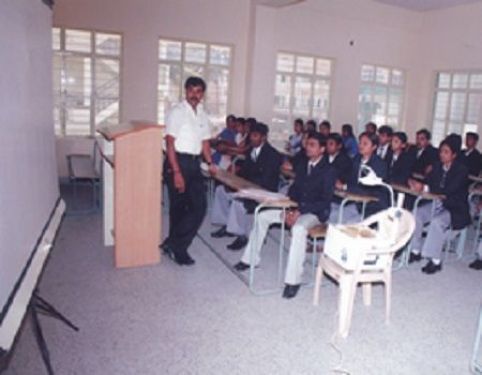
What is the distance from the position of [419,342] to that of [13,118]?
→ 2558 mm

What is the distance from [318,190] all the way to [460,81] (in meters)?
7.33

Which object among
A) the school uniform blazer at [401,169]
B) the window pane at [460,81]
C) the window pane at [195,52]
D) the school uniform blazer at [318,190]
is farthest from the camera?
the window pane at [460,81]

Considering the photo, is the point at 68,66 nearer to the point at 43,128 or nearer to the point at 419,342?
the point at 43,128

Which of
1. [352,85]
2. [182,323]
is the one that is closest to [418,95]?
[352,85]

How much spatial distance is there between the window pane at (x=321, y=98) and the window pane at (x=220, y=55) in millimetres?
1997

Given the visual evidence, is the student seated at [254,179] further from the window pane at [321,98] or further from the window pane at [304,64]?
the window pane at [321,98]

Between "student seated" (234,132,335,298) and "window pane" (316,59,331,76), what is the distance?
5675 millimetres

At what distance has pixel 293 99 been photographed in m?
8.88

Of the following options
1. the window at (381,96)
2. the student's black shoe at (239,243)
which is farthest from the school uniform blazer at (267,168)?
the window at (381,96)

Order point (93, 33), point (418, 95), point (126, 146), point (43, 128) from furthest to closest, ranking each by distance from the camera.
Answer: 1. point (418, 95)
2. point (93, 33)
3. point (126, 146)
4. point (43, 128)

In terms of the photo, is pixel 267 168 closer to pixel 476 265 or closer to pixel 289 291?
pixel 289 291

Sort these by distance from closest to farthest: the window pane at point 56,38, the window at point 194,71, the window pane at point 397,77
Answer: the window pane at point 56,38 < the window at point 194,71 < the window pane at point 397,77

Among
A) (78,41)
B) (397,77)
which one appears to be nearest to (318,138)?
(78,41)

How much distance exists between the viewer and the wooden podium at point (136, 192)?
354 cm
